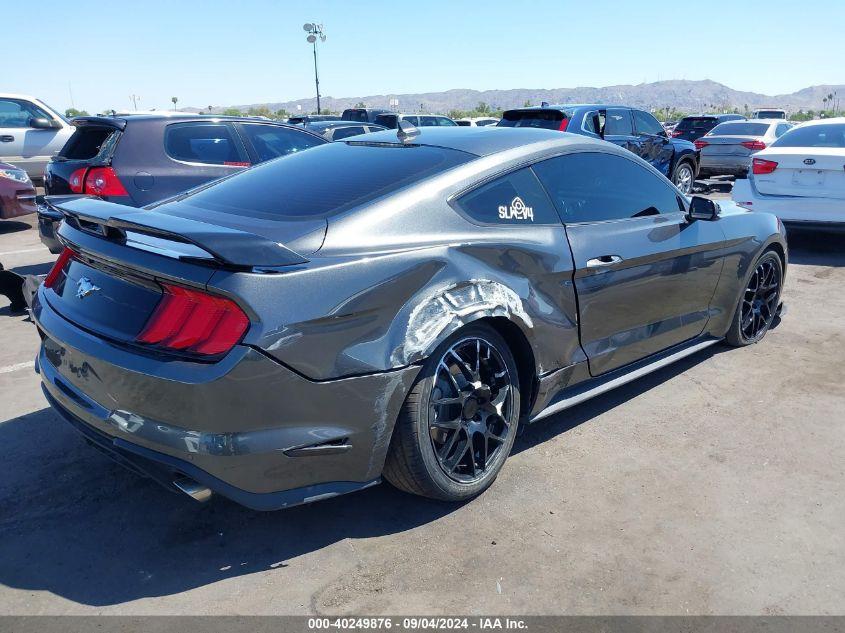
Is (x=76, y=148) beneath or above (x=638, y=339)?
above

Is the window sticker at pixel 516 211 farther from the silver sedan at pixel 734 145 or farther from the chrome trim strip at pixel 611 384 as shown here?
the silver sedan at pixel 734 145

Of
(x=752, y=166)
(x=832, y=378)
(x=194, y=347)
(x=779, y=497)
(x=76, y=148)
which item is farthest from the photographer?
(x=752, y=166)

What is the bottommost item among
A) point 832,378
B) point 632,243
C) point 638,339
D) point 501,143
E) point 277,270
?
point 832,378

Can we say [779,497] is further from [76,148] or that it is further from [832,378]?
[76,148]

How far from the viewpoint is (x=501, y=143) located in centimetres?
356

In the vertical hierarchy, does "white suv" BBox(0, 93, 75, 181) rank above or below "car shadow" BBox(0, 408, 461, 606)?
above

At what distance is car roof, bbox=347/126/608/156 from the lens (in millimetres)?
3504

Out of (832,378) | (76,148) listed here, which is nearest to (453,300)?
(832,378)

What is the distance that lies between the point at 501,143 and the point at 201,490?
2.12 meters

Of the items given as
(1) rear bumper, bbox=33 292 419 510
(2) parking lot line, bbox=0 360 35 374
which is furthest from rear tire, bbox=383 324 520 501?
(2) parking lot line, bbox=0 360 35 374

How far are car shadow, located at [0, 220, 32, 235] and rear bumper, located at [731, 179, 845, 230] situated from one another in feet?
32.5

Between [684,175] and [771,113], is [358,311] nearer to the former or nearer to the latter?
[684,175]

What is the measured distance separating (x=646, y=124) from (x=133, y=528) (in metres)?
11.9

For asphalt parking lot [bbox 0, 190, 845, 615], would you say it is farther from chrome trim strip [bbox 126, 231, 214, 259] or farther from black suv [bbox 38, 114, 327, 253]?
black suv [bbox 38, 114, 327, 253]
